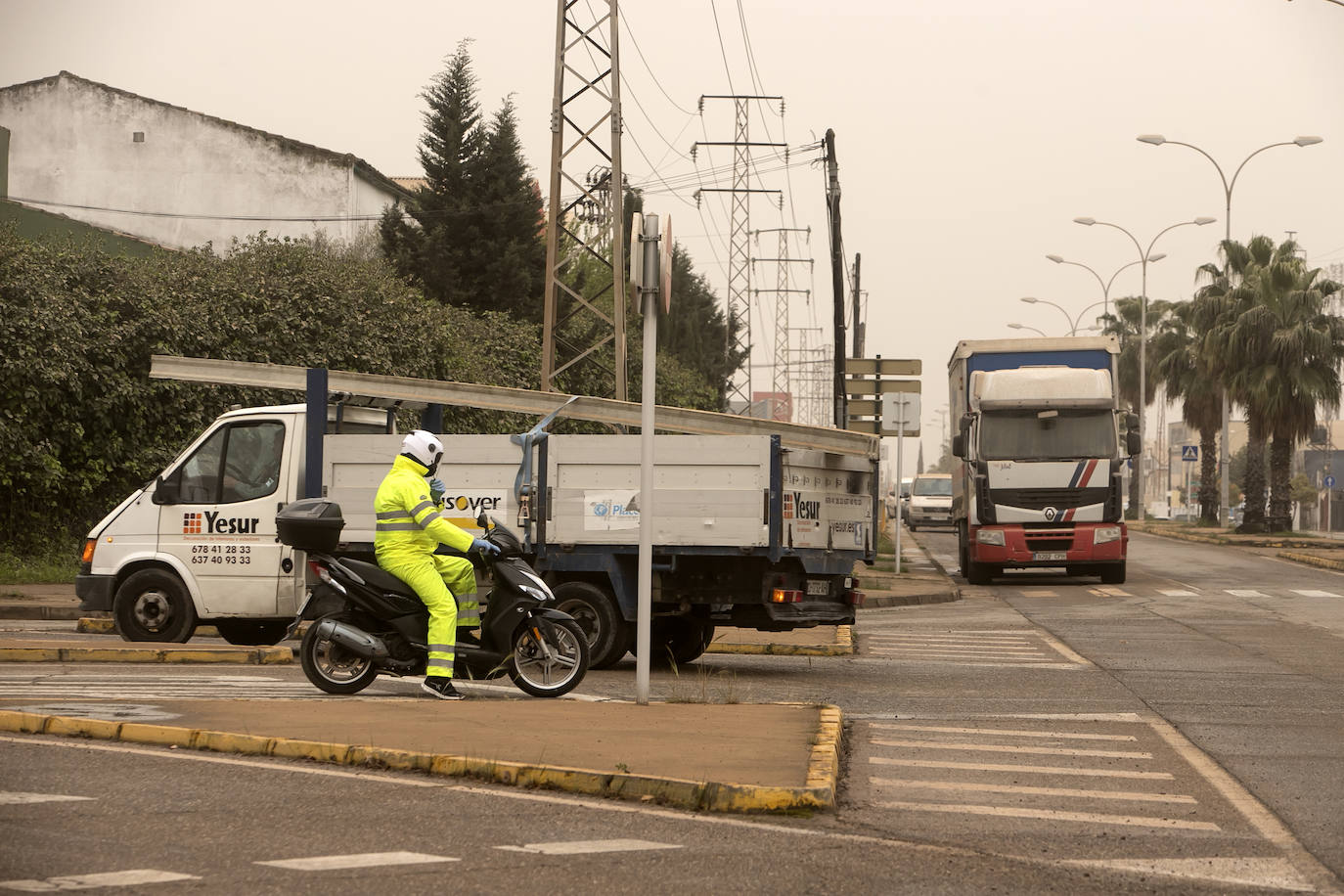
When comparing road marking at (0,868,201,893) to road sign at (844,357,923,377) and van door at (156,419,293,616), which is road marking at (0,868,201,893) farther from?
road sign at (844,357,923,377)

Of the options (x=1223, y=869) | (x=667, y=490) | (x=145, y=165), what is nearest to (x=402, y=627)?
(x=667, y=490)

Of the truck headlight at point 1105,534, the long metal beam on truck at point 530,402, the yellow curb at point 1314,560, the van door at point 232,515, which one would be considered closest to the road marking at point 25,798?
the van door at point 232,515

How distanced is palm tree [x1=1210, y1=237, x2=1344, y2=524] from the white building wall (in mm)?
28196

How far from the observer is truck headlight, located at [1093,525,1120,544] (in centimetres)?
2592

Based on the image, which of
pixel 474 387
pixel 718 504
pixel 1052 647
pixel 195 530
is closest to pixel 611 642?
pixel 718 504

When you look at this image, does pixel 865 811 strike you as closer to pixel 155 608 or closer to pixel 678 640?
pixel 678 640

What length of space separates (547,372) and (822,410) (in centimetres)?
9931

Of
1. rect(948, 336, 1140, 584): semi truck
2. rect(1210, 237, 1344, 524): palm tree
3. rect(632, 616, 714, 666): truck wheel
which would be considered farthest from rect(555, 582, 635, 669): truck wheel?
rect(1210, 237, 1344, 524): palm tree

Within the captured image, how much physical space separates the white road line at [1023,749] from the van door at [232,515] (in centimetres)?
629

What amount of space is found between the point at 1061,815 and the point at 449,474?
23.1 feet

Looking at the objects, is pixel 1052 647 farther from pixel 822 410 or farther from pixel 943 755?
pixel 822 410

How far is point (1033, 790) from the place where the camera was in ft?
24.9

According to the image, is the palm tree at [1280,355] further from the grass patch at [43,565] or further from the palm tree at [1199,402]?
the grass patch at [43,565]

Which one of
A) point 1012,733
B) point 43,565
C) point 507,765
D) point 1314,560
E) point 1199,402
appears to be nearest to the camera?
point 507,765
